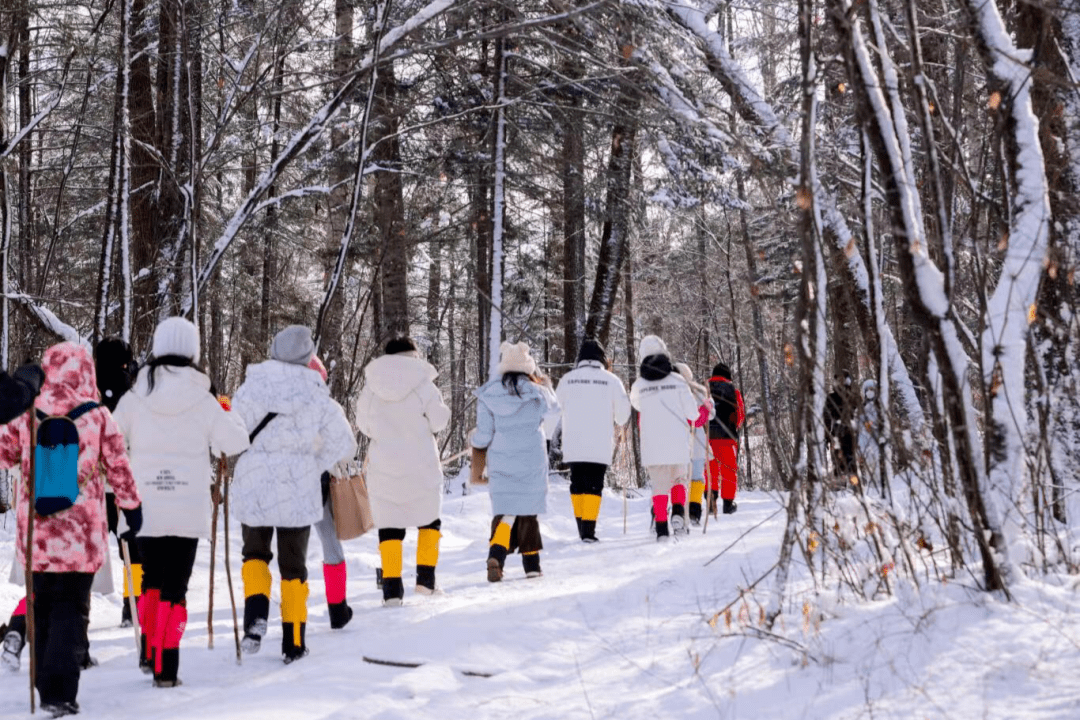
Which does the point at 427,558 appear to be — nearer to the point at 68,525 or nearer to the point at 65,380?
the point at 68,525

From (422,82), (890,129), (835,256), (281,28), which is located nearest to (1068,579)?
(890,129)

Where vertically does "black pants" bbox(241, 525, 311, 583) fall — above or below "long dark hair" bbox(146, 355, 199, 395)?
below

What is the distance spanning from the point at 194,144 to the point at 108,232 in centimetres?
115

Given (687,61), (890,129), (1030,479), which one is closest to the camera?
(890,129)

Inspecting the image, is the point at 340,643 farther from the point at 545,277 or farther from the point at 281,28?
the point at 545,277

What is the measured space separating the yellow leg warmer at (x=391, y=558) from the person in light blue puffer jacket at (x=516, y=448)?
1183mm

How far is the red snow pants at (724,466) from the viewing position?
1395cm

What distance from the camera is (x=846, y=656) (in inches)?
193

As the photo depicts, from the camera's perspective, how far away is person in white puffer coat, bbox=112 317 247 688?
5.86 m

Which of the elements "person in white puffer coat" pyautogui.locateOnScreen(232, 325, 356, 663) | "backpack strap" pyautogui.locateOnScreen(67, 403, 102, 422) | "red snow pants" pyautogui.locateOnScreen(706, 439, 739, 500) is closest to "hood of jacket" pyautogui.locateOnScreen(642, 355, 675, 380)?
"red snow pants" pyautogui.locateOnScreen(706, 439, 739, 500)

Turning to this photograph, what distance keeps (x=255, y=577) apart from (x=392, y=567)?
A: 1.68 metres

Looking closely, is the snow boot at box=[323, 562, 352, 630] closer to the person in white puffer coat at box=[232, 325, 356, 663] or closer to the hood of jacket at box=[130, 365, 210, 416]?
the person in white puffer coat at box=[232, 325, 356, 663]

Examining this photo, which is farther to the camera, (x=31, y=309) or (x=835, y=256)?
(x=31, y=309)

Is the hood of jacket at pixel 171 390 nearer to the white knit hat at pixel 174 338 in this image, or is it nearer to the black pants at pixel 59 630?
the white knit hat at pixel 174 338
